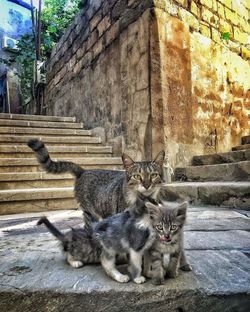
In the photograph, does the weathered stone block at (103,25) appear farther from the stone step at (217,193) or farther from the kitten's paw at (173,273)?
the kitten's paw at (173,273)

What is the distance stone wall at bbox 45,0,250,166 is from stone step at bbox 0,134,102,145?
47 centimetres

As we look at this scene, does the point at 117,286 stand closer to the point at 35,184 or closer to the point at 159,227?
the point at 159,227

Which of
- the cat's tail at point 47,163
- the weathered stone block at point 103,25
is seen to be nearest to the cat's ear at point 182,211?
the cat's tail at point 47,163

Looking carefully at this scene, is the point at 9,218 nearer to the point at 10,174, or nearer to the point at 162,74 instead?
the point at 10,174

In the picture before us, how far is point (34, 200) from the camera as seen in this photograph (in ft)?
15.2

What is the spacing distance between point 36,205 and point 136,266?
3.21 m

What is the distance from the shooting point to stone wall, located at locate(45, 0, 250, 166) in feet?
16.1

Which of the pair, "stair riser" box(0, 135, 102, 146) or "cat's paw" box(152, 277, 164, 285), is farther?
"stair riser" box(0, 135, 102, 146)

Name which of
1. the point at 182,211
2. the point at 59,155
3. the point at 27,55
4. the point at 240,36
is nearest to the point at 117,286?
the point at 182,211

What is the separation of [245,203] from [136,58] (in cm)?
298

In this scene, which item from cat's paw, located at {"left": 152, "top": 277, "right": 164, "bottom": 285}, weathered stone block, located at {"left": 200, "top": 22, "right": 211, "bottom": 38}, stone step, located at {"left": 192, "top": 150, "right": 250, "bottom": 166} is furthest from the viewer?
weathered stone block, located at {"left": 200, "top": 22, "right": 211, "bottom": 38}

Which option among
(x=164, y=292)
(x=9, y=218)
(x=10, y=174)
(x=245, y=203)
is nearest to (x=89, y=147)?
(x=10, y=174)

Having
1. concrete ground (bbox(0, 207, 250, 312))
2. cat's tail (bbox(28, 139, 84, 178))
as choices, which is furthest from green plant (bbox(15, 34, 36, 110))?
concrete ground (bbox(0, 207, 250, 312))

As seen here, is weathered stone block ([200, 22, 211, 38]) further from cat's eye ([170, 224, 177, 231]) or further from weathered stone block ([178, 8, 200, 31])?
cat's eye ([170, 224, 177, 231])
